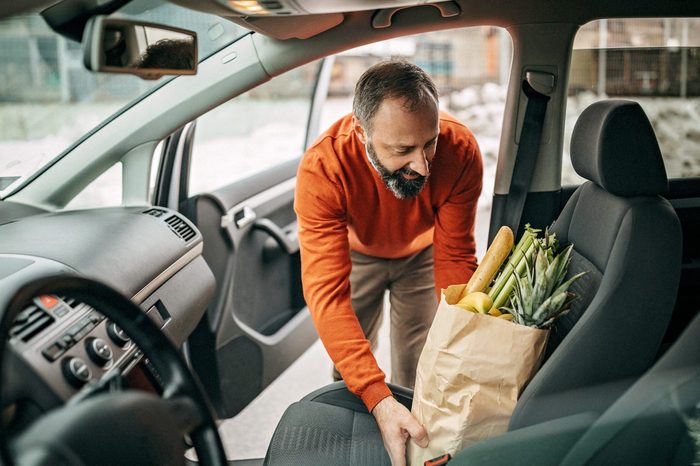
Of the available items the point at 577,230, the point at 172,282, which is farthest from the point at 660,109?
the point at 172,282

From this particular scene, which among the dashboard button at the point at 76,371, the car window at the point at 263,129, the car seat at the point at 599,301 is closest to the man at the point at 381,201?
the car seat at the point at 599,301

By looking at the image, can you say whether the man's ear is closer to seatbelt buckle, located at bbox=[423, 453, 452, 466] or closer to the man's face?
the man's face

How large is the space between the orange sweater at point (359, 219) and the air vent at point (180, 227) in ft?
1.37

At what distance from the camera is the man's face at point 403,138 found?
1700 millimetres

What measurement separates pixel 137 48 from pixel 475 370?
939 mm

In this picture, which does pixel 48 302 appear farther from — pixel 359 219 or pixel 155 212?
pixel 359 219

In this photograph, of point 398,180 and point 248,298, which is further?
point 248,298

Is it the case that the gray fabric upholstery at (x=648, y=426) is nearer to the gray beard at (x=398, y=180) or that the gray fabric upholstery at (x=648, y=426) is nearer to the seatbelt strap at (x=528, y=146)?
the gray beard at (x=398, y=180)

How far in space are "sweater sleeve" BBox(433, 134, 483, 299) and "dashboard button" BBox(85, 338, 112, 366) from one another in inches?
39.2

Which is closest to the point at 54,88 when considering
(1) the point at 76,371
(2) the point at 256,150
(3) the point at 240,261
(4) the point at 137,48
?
(3) the point at 240,261

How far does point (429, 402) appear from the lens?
4.78 feet

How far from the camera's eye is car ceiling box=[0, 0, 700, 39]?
5.93ft

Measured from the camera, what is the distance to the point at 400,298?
261cm

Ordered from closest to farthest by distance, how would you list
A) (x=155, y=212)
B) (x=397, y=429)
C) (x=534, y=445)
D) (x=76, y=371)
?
1. (x=534, y=445)
2. (x=76, y=371)
3. (x=397, y=429)
4. (x=155, y=212)
